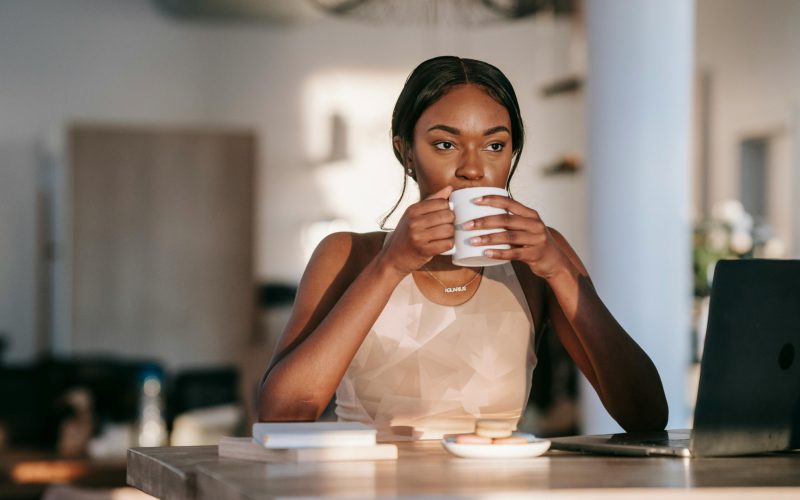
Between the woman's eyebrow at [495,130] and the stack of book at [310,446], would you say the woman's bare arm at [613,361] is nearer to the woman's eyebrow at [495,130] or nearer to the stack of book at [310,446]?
the woman's eyebrow at [495,130]

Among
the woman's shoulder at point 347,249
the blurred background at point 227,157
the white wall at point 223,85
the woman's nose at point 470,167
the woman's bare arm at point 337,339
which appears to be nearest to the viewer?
the woman's bare arm at point 337,339

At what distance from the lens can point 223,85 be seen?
8047mm

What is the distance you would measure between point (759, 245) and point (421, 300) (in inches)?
196

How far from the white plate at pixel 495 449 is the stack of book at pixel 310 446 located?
67 millimetres

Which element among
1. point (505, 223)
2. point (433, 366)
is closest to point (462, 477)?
A: point (505, 223)

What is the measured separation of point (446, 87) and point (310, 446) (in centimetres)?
68

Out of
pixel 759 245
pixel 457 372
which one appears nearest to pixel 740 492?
pixel 457 372

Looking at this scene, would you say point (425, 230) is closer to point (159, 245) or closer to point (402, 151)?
point (402, 151)

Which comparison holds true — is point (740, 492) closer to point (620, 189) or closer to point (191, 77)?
point (620, 189)

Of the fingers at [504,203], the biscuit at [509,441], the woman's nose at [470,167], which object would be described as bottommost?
the biscuit at [509,441]

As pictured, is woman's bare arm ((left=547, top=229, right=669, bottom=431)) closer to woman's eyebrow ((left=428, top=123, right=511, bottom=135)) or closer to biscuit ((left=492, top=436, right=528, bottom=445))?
woman's eyebrow ((left=428, top=123, right=511, bottom=135))

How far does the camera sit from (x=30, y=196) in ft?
25.6

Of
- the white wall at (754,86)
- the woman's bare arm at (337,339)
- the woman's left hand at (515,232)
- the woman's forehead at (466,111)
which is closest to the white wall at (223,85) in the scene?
the white wall at (754,86)

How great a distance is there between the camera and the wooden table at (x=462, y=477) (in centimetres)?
103
